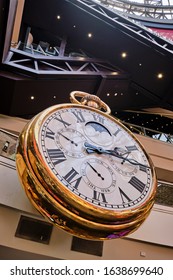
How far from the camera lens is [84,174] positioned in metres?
2.20

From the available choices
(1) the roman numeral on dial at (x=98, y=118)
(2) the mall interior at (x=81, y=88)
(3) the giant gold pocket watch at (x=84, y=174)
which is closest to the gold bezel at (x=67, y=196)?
(3) the giant gold pocket watch at (x=84, y=174)

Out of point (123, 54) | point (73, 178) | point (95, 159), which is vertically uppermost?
point (123, 54)

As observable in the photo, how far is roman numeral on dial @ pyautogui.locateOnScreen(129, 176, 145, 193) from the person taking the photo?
231cm

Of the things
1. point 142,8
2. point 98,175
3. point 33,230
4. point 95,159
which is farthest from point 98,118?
point 142,8

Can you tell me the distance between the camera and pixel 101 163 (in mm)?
2363

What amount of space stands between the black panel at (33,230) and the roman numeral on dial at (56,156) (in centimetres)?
180

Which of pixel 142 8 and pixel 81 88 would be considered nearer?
pixel 81 88

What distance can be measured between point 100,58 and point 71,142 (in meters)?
7.54

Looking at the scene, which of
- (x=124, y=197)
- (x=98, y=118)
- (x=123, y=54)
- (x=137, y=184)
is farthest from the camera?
(x=123, y=54)

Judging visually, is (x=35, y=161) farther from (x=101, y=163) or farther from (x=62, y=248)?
(x=62, y=248)

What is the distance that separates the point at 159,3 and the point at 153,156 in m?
20.0

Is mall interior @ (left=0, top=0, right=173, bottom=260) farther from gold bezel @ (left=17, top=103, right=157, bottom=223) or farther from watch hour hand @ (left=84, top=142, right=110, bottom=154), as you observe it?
gold bezel @ (left=17, top=103, right=157, bottom=223)

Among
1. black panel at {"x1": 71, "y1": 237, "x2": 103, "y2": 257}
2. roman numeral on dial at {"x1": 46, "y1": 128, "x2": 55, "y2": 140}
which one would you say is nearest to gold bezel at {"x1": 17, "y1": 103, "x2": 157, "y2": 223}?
roman numeral on dial at {"x1": 46, "y1": 128, "x2": 55, "y2": 140}

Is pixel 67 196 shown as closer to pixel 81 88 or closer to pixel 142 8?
pixel 81 88
